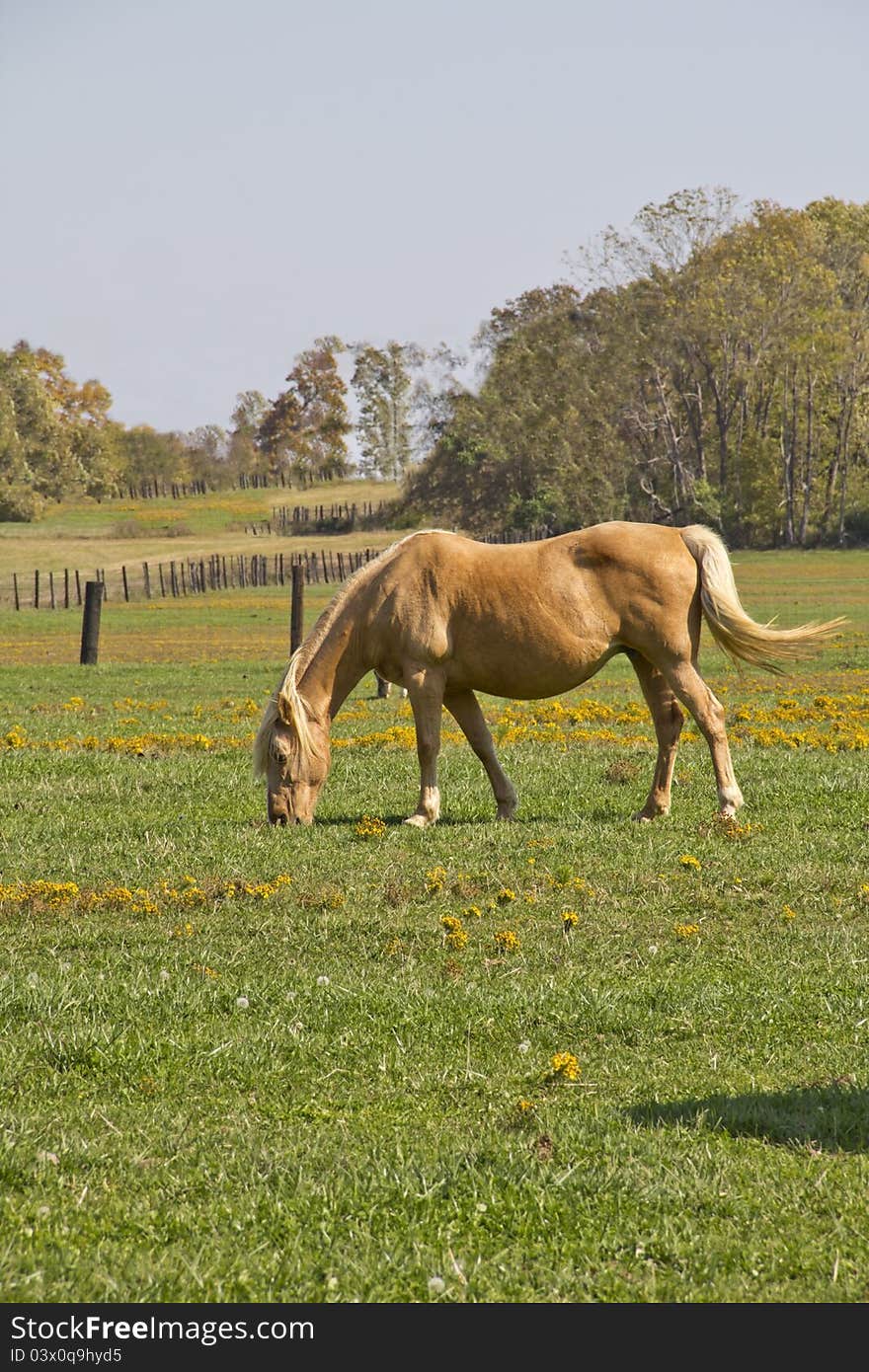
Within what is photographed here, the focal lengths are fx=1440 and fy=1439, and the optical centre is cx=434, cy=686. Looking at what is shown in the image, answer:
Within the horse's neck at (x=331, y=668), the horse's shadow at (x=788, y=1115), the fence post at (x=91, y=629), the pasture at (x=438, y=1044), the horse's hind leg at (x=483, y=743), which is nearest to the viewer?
the pasture at (x=438, y=1044)

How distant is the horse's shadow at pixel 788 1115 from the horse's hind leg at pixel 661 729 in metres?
5.68

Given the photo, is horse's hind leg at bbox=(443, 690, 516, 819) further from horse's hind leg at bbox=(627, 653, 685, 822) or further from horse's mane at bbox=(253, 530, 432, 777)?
horse's mane at bbox=(253, 530, 432, 777)

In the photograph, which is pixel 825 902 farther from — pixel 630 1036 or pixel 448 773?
pixel 448 773

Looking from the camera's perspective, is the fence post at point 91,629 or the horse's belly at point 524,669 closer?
the horse's belly at point 524,669

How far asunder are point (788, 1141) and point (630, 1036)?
1.31 meters

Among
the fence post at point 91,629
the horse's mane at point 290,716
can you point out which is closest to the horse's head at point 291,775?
the horse's mane at point 290,716

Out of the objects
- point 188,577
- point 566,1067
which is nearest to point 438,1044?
point 566,1067

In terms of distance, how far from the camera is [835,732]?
16.9 metres

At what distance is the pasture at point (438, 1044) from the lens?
4.61 m

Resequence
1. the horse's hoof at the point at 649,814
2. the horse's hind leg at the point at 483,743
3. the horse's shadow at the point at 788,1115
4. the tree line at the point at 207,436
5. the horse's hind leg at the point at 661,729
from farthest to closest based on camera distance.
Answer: the tree line at the point at 207,436
the horse's hind leg at the point at 483,743
the horse's hind leg at the point at 661,729
the horse's hoof at the point at 649,814
the horse's shadow at the point at 788,1115

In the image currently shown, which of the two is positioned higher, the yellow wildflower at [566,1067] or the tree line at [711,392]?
the tree line at [711,392]

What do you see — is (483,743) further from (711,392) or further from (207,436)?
(207,436)

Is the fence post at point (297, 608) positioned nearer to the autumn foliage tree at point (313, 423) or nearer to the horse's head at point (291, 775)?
the horse's head at point (291, 775)
